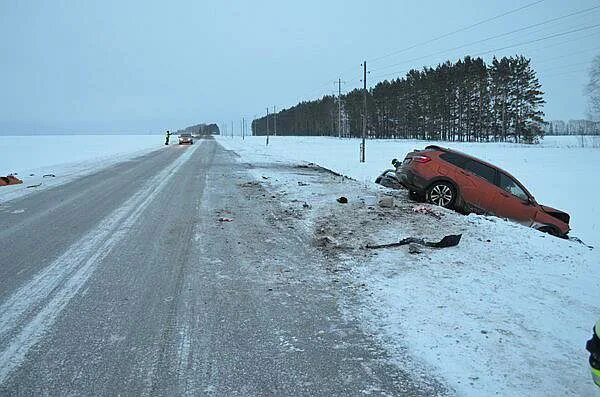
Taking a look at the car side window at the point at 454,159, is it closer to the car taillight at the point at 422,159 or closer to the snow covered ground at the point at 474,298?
the car taillight at the point at 422,159

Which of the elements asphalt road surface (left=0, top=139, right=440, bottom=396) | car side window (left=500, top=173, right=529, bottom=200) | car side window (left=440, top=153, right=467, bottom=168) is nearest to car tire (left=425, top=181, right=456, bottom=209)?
car side window (left=440, top=153, right=467, bottom=168)

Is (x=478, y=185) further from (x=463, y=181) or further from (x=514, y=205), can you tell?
(x=514, y=205)

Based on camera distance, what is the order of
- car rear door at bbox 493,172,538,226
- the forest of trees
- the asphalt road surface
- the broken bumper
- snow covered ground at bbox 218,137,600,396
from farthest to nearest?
the forest of trees
the broken bumper
car rear door at bbox 493,172,538,226
snow covered ground at bbox 218,137,600,396
the asphalt road surface

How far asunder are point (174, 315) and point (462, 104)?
258 ft

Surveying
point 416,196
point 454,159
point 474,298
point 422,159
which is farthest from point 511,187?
point 474,298

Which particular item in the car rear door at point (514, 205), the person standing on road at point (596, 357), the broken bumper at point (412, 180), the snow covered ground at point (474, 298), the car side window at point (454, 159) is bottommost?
the snow covered ground at point (474, 298)

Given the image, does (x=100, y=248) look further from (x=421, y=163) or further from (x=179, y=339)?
(x=421, y=163)

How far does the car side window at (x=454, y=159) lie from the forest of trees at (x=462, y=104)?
60.2m

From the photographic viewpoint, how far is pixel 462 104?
251 ft

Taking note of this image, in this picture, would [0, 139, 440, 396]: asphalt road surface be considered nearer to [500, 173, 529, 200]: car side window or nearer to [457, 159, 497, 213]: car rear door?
[457, 159, 497, 213]: car rear door

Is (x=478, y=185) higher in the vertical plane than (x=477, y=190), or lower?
higher

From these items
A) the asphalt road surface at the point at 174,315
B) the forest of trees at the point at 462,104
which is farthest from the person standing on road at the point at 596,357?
the forest of trees at the point at 462,104

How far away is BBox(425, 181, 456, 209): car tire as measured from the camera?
1088cm

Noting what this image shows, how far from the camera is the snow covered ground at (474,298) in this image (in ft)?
11.6
